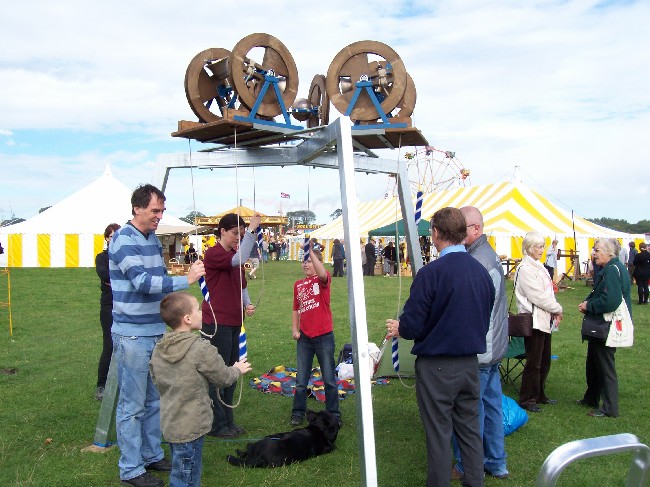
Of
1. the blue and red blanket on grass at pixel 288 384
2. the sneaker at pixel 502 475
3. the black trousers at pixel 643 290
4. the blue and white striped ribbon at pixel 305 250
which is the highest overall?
the blue and white striped ribbon at pixel 305 250

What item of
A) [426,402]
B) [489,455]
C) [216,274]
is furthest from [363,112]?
[489,455]

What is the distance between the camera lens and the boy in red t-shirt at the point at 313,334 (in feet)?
17.1

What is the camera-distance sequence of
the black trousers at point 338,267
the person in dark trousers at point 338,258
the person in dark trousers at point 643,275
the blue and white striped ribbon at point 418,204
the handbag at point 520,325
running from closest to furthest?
the blue and white striped ribbon at point 418,204 < the handbag at point 520,325 < the person in dark trousers at point 643,275 < the person in dark trousers at point 338,258 < the black trousers at point 338,267

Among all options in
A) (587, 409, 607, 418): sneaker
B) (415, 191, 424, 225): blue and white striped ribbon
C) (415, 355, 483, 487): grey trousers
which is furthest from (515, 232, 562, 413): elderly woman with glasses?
(415, 355, 483, 487): grey trousers

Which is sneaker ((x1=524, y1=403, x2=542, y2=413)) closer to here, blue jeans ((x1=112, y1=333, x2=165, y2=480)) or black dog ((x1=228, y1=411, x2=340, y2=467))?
black dog ((x1=228, y1=411, x2=340, y2=467))

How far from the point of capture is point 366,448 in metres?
3.17

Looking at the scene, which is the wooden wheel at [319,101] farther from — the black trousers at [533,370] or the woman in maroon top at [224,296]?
the black trousers at [533,370]

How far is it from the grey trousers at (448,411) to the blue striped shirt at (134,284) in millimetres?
1651

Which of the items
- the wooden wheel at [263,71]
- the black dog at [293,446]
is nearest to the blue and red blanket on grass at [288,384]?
the black dog at [293,446]

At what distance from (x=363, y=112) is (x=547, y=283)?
108 inches

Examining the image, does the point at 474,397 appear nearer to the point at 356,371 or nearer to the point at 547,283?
the point at 356,371

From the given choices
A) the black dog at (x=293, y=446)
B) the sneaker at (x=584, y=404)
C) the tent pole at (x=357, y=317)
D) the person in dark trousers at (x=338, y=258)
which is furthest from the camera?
the person in dark trousers at (x=338, y=258)

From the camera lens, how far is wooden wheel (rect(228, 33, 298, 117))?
4.11 m

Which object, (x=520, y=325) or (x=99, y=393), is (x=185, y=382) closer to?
(x=99, y=393)
